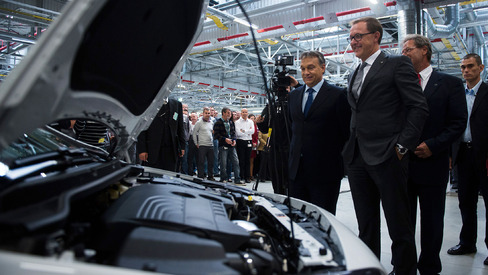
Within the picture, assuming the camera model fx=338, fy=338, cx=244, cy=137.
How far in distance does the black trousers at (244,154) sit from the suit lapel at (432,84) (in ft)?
19.7

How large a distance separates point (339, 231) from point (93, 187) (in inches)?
38.6

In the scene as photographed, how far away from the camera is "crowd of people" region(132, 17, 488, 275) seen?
2066 mm

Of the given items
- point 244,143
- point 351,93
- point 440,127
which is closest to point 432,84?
point 440,127

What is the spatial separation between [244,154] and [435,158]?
6156mm

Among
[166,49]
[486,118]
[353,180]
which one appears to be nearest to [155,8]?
[166,49]

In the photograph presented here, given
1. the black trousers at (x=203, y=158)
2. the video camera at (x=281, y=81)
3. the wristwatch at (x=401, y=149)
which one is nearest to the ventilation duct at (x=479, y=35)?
the black trousers at (x=203, y=158)

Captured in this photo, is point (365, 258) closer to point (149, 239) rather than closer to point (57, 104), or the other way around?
point (149, 239)

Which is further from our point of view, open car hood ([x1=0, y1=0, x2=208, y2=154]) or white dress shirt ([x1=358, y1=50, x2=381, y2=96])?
white dress shirt ([x1=358, y1=50, x2=381, y2=96])

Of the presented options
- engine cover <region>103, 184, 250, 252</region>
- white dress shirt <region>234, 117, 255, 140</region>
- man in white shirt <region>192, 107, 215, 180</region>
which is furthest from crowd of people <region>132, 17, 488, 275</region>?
white dress shirt <region>234, 117, 255, 140</region>

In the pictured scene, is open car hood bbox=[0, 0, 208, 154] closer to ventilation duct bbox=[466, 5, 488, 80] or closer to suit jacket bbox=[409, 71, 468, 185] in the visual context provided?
suit jacket bbox=[409, 71, 468, 185]

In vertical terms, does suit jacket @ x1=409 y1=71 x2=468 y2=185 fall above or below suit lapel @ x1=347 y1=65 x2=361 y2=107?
below

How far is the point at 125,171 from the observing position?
155cm

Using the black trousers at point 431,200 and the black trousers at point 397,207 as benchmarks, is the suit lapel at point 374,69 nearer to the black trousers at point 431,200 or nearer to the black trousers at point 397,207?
the black trousers at point 397,207

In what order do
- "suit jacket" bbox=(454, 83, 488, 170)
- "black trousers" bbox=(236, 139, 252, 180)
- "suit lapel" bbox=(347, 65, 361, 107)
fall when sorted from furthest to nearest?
"black trousers" bbox=(236, 139, 252, 180) → "suit jacket" bbox=(454, 83, 488, 170) → "suit lapel" bbox=(347, 65, 361, 107)
